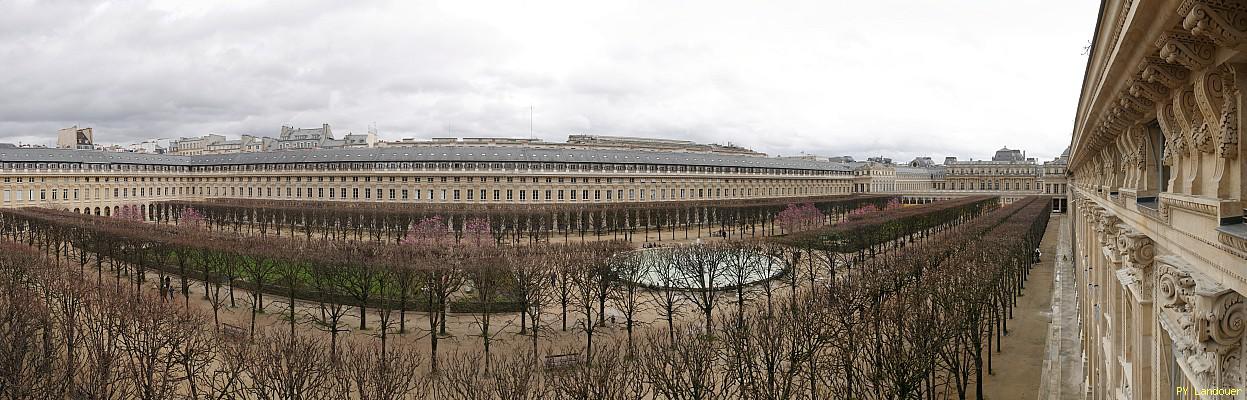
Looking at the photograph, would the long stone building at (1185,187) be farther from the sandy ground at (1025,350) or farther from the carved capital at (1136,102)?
the sandy ground at (1025,350)

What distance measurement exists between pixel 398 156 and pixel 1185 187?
85061 mm

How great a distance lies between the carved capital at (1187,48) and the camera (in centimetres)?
427

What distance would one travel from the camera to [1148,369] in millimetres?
7453

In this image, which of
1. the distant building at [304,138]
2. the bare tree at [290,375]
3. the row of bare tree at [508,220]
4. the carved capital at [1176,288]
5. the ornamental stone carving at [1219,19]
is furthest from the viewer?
the distant building at [304,138]

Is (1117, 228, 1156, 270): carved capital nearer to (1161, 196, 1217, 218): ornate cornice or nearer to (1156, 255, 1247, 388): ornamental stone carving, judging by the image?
(1161, 196, 1217, 218): ornate cornice

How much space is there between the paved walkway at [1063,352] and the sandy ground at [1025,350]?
0.25 m

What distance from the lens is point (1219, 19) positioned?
363 centimetres

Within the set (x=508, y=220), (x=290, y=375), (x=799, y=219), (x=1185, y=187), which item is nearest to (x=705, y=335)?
(x=290, y=375)

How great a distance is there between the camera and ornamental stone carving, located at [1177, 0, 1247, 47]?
3.62 metres

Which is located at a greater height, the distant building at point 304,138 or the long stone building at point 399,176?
the distant building at point 304,138

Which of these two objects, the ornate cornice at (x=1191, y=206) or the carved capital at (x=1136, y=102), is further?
the carved capital at (x=1136, y=102)

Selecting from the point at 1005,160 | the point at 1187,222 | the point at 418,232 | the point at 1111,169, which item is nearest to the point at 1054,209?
the point at 1005,160

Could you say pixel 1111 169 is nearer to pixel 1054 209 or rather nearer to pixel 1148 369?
pixel 1148 369

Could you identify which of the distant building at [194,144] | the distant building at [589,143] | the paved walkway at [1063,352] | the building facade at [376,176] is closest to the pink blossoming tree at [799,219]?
the paved walkway at [1063,352]
